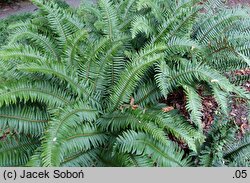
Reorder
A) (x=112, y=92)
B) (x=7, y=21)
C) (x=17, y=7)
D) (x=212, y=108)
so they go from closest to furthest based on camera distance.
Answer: (x=112, y=92), (x=212, y=108), (x=7, y=21), (x=17, y=7)

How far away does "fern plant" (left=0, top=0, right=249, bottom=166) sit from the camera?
4.16 m

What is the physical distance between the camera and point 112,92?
4.65m

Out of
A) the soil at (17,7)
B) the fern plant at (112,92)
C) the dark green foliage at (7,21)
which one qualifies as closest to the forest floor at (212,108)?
the fern plant at (112,92)

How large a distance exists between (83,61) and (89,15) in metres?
1.63

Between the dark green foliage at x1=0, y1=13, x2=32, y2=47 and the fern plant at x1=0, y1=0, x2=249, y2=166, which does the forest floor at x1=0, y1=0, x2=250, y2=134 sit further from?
the dark green foliage at x1=0, y1=13, x2=32, y2=47

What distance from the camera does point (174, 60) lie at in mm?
4887

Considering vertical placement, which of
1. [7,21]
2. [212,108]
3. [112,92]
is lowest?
[212,108]

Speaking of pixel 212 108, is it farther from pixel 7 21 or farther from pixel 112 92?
pixel 7 21

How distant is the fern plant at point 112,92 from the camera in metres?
4.16

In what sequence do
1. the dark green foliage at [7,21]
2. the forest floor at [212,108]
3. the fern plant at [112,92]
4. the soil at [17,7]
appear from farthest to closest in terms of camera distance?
the soil at [17,7] < the dark green foliage at [7,21] < the forest floor at [212,108] < the fern plant at [112,92]

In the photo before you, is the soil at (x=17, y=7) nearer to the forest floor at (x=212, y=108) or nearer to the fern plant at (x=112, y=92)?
the fern plant at (x=112, y=92)

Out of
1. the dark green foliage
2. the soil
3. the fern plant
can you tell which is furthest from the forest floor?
the soil

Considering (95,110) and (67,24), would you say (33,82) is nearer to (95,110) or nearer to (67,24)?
(95,110)

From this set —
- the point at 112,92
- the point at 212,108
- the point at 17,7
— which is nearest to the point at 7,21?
the point at 17,7
